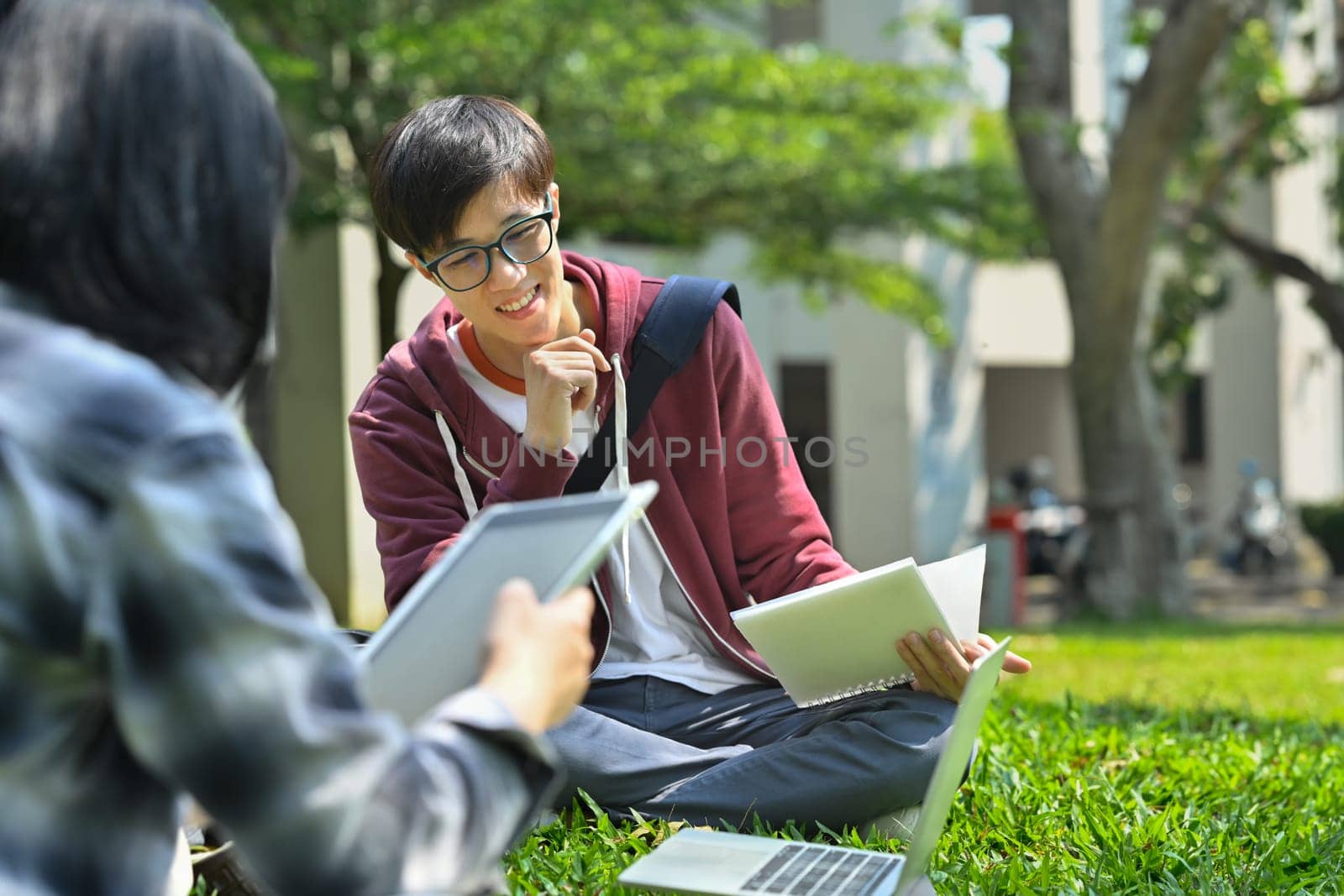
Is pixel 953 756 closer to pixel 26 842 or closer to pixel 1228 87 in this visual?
pixel 26 842

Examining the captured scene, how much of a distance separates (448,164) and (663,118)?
7.22 meters

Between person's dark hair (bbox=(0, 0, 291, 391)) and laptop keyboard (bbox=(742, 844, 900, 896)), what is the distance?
113 cm

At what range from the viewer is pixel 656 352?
9.21 ft

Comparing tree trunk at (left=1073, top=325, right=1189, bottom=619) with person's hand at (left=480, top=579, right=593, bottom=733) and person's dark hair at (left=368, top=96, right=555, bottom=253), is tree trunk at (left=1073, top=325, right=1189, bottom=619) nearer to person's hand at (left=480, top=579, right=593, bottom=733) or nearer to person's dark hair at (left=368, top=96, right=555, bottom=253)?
person's dark hair at (left=368, top=96, right=555, bottom=253)

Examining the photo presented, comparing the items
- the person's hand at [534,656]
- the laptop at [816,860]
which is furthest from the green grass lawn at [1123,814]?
the person's hand at [534,656]

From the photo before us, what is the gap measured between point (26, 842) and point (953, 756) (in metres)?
1.02

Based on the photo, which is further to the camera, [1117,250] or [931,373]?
[931,373]

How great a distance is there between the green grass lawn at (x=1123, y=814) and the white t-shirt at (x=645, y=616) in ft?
0.97

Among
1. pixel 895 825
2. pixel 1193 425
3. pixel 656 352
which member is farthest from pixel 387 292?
pixel 1193 425

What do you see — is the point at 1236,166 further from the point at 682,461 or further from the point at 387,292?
the point at 682,461

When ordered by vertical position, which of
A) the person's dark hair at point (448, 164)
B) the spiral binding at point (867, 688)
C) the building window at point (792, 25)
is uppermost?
the building window at point (792, 25)

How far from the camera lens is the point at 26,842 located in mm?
1181

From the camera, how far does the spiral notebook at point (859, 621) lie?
222 cm

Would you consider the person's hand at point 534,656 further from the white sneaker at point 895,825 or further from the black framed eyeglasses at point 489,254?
the white sneaker at point 895,825
